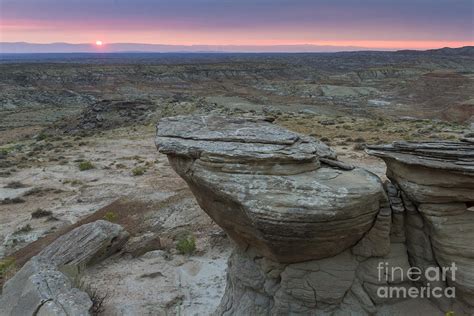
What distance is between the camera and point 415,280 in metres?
7.93

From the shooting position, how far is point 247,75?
121 meters

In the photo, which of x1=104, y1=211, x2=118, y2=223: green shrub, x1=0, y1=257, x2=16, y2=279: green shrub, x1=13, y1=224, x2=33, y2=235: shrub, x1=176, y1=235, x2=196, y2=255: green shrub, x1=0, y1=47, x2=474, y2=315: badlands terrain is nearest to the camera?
x1=0, y1=47, x2=474, y2=315: badlands terrain

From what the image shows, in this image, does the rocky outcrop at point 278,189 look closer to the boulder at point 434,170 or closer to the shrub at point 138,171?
the boulder at point 434,170

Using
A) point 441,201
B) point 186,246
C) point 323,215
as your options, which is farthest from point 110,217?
point 441,201

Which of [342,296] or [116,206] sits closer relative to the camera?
[342,296]

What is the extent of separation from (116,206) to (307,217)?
42.5ft

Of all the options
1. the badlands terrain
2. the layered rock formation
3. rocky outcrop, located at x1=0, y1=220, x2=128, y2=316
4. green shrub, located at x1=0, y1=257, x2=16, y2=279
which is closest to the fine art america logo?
the layered rock formation

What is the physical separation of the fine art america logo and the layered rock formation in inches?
1.1

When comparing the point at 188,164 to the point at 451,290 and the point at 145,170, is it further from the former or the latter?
the point at 145,170

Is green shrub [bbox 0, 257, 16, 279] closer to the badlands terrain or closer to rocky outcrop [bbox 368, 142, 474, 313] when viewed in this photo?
the badlands terrain

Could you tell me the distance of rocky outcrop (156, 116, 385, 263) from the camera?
6863 mm

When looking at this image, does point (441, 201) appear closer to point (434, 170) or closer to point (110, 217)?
point (434, 170)

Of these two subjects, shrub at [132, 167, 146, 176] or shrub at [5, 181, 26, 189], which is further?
shrub at [132, 167, 146, 176]

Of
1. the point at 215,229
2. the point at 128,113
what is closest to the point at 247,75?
the point at 128,113
